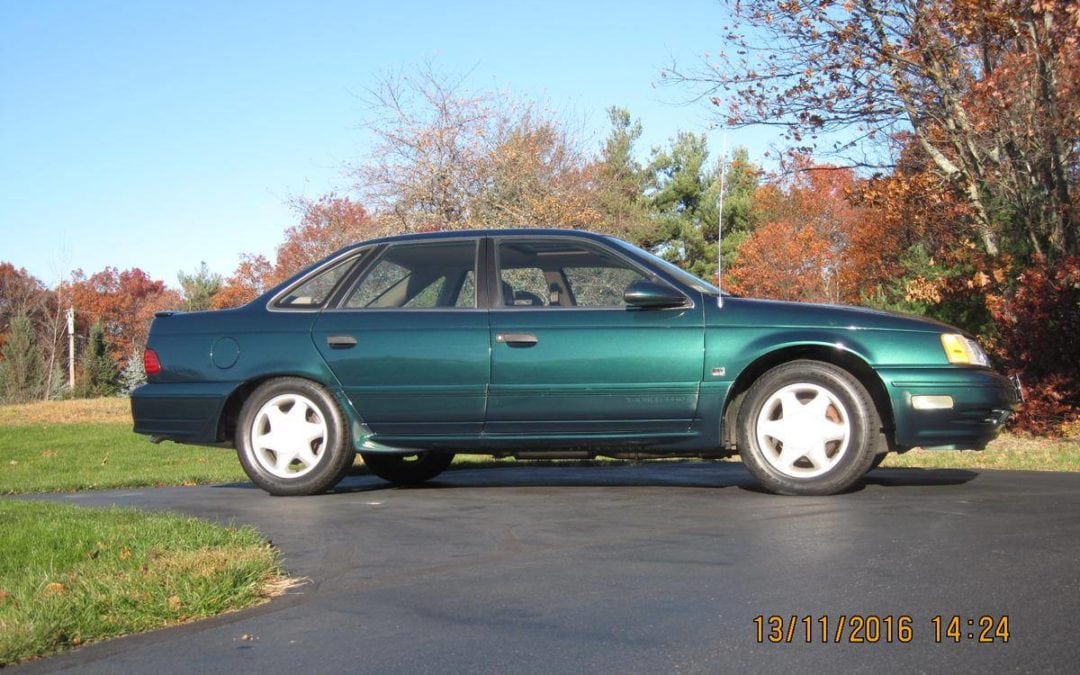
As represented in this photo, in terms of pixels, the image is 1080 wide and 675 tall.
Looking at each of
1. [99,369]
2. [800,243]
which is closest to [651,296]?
[800,243]

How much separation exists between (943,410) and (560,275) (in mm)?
2438

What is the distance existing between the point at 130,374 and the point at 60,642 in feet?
150

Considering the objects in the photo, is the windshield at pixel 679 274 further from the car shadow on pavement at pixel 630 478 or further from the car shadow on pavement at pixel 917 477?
the car shadow on pavement at pixel 917 477

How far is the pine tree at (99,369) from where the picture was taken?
4934cm

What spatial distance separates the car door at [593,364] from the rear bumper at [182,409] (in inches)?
71.1

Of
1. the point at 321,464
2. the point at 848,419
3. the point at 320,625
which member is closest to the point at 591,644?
the point at 320,625

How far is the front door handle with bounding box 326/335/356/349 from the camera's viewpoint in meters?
7.34

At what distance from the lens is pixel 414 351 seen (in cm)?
723

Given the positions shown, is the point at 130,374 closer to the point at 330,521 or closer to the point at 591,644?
the point at 330,521

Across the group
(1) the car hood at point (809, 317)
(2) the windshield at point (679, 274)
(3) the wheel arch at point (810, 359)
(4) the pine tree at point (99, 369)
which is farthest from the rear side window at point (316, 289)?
(4) the pine tree at point (99, 369)

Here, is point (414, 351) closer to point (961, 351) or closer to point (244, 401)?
point (244, 401)

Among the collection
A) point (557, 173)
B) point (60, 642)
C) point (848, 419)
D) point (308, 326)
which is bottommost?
point (60, 642)

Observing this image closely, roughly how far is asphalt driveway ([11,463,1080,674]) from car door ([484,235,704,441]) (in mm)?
466

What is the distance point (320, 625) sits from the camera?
403 centimetres
